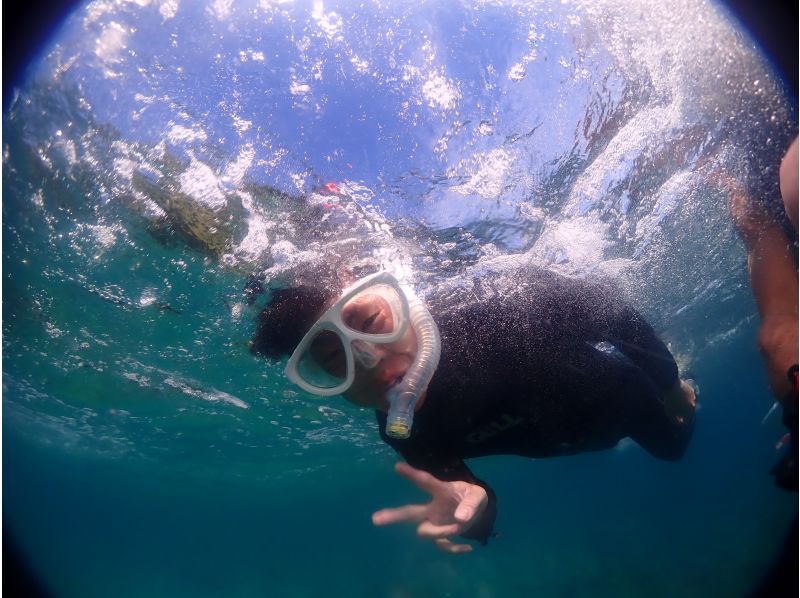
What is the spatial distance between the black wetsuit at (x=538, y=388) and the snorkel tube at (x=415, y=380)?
3.35ft

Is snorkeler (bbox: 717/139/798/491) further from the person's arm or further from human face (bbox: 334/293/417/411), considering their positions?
human face (bbox: 334/293/417/411)

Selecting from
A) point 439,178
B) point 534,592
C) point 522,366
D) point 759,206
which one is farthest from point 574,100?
point 534,592

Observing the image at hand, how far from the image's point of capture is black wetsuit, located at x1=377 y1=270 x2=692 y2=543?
510 cm

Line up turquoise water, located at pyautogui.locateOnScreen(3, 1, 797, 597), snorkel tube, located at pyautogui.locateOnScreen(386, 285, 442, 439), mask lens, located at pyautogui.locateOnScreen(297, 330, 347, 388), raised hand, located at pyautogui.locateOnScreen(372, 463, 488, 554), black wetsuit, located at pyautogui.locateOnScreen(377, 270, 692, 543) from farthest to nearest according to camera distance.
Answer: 1. black wetsuit, located at pyautogui.locateOnScreen(377, 270, 692, 543)
2. mask lens, located at pyautogui.locateOnScreen(297, 330, 347, 388)
3. turquoise water, located at pyautogui.locateOnScreen(3, 1, 797, 597)
4. snorkel tube, located at pyautogui.locateOnScreen(386, 285, 442, 439)
5. raised hand, located at pyautogui.locateOnScreen(372, 463, 488, 554)

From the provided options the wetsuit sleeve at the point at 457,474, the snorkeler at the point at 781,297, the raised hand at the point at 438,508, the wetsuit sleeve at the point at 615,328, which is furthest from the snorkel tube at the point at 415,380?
the snorkeler at the point at 781,297

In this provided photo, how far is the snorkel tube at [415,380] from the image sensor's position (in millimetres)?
3922

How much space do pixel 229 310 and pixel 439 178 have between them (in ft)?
21.1

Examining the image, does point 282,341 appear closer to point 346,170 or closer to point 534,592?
point 346,170

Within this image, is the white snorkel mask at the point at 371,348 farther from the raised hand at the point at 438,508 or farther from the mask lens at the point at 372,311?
the raised hand at the point at 438,508

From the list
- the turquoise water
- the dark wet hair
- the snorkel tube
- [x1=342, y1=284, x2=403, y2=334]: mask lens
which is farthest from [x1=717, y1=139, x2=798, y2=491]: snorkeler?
the dark wet hair

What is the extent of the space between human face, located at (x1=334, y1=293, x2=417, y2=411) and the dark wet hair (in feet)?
8.46

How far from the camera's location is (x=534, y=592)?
30.9 meters

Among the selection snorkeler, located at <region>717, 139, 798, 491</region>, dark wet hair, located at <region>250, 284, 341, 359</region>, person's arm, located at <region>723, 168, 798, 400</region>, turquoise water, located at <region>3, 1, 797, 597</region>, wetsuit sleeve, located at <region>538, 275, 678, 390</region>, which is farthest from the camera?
dark wet hair, located at <region>250, 284, 341, 359</region>

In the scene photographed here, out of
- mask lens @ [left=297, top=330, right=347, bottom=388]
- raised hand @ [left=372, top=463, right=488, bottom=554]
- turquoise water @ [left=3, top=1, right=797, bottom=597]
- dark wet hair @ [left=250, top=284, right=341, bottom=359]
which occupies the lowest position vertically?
raised hand @ [left=372, top=463, right=488, bottom=554]
